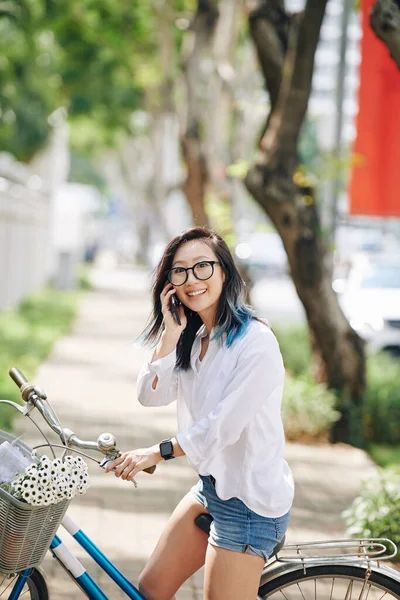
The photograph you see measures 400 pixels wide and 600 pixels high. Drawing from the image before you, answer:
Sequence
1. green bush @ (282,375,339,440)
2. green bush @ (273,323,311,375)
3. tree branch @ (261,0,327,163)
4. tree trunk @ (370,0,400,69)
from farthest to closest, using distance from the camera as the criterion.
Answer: green bush @ (273,323,311,375), green bush @ (282,375,339,440), tree branch @ (261,0,327,163), tree trunk @ (370,0,400,69)

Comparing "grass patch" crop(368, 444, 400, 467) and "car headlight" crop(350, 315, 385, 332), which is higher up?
"car headlight" crop(350, 315, 385, 332)

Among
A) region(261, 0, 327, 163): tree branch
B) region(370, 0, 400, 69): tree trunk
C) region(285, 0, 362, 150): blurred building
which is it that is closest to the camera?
region(370, 0, 400, 69): tree trunk

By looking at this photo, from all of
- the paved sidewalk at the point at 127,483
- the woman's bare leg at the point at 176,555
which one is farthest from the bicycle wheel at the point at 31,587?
the paved sidewalk at the point at 127,483

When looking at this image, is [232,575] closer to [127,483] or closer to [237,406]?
[237,406]

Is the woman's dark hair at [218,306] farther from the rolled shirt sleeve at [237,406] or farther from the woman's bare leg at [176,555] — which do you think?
the woman's bare leg at [176,555]

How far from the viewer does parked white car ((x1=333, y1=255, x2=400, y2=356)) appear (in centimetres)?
1566

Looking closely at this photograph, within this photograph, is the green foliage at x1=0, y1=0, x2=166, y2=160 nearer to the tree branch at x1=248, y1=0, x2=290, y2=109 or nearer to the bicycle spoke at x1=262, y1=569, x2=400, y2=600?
the tree branch at x1=248, y1=0, x2=290, y2=109

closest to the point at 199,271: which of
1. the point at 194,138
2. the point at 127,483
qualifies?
the point at 127,483

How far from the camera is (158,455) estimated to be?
3432 millimetres

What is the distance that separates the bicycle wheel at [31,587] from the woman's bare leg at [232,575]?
2.13 ft

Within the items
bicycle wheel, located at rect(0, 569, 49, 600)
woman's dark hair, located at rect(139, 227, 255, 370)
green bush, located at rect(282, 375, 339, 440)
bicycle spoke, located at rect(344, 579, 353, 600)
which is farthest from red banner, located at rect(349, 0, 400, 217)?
bicycle wheel, located at rect(0, 569, 49, 600)

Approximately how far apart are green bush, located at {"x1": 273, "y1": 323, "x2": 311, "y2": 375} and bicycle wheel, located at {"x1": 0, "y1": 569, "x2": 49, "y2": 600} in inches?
357

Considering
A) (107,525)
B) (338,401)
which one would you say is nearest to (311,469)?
(338,401)

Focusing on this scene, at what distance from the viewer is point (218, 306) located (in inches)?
144
